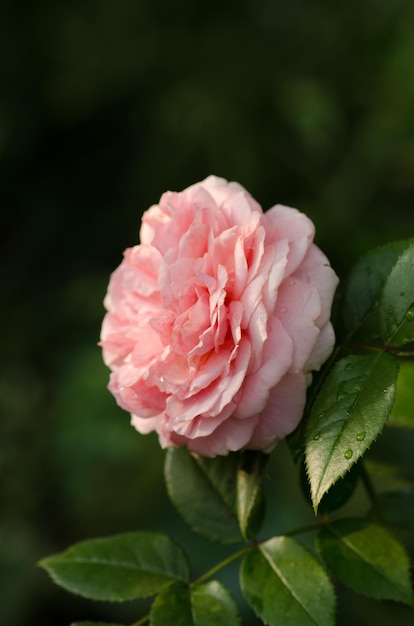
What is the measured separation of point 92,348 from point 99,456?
1.42ft

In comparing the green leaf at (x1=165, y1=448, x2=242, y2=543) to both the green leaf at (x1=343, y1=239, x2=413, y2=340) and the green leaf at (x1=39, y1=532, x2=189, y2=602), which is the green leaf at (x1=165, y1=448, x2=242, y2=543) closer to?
the green leaf at (x1=39, y1=532, x2=189, y2=602)

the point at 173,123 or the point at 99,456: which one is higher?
the point at 173,123

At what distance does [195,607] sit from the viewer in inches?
28.5

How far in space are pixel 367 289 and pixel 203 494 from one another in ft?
0.92

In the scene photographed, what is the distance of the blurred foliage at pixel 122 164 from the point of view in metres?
2.31

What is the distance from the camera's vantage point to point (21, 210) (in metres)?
3.33

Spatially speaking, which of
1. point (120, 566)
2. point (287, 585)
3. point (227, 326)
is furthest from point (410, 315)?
point (120, 566)

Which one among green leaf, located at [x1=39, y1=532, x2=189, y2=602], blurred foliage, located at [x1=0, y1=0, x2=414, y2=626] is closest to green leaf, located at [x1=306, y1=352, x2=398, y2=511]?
green leaf, located at [x1=39, y1=532, x2=189, y2=602]

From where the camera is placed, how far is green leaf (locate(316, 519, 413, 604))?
69 centimetres

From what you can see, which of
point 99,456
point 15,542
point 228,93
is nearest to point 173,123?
point 228,93

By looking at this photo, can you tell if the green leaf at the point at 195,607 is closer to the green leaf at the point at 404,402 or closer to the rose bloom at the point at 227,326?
the rose bloom at the point at 227,326

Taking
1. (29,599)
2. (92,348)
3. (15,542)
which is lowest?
(29,599)

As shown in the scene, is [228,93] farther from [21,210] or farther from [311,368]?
[311,368]

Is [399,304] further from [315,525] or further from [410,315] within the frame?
[315,525]
